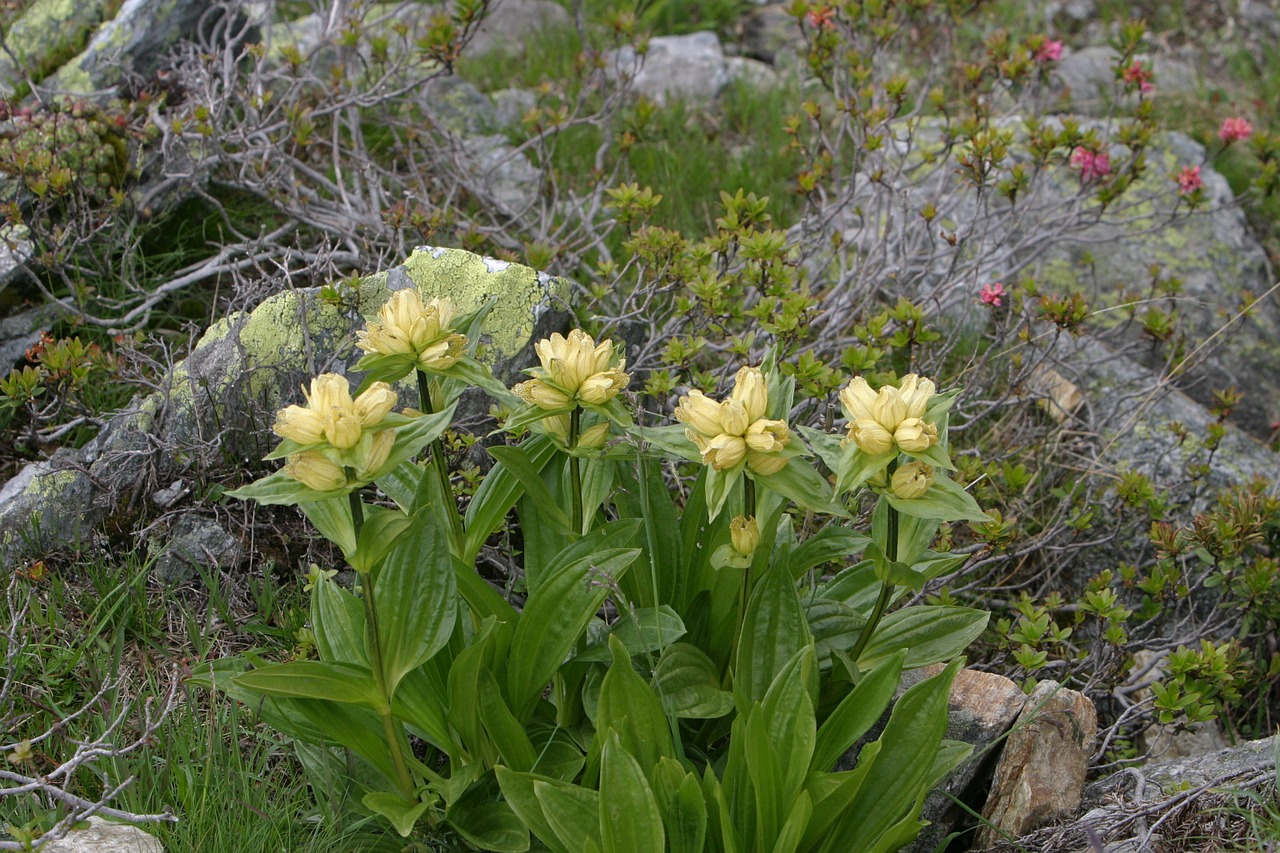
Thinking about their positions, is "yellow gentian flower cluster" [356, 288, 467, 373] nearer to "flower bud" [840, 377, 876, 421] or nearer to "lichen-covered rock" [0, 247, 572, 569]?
"flower bud" [840, 377, 876, 421]

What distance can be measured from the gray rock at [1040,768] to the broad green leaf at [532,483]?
1135 mm

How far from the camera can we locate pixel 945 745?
8.05 feet

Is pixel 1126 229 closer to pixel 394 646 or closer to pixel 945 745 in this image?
pixel 945 745

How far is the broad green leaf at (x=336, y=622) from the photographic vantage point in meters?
2.50

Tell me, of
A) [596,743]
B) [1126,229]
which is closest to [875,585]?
[596,743]

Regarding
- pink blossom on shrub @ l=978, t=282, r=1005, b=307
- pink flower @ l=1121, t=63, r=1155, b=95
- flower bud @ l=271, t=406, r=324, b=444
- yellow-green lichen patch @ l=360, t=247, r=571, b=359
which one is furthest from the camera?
pink flower @ l=1121, t=63, r=1155, b=95

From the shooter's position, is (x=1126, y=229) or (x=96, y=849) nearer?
(x=96, y=849)

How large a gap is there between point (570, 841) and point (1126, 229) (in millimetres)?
4778

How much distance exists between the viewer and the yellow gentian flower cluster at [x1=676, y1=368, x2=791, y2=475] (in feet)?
6.94

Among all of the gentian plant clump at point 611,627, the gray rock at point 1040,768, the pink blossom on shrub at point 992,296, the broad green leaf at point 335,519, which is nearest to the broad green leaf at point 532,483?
the gentian plant clump at point 611,627

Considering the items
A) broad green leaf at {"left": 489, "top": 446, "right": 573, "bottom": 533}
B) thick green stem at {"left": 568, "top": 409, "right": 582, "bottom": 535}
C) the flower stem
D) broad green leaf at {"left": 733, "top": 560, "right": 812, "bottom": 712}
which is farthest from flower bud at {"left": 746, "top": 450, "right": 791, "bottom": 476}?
the flower stem

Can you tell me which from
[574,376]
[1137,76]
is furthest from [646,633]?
[1137,76]

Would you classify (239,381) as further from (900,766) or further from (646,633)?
(900,766)

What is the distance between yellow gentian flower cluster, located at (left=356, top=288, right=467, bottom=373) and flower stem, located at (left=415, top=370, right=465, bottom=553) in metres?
0.08
